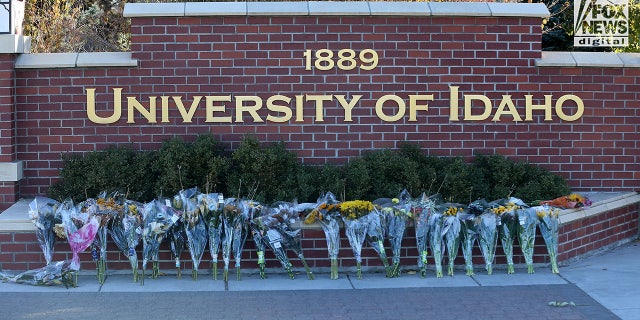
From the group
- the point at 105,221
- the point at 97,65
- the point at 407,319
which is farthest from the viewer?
the point at 97,65

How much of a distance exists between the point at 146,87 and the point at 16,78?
54.0 inches

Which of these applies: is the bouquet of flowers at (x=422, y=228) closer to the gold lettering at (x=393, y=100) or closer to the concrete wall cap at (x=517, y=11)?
the gold lettering at (x=393, y=100)

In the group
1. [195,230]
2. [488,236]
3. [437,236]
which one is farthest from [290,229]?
[488,236]

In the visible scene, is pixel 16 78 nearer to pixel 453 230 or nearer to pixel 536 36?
pixel 453 230

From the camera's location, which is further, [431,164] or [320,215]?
[431,164]

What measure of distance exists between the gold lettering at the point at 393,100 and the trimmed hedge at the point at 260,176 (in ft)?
1.43

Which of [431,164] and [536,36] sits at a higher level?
[536,36]

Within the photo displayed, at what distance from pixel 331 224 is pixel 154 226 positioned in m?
1.61

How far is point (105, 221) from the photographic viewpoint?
27.2 feet

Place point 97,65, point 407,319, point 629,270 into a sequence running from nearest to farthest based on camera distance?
point 407,319 → point 629,270 → point 97,65

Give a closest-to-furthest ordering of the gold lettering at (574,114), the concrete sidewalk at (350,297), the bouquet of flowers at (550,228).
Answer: the concrete sidewalk at (350,297) < the bouquet of flowers at (550,228) < the gold lettering at (574,114)

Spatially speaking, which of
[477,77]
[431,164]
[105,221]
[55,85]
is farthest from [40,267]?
[477,77]

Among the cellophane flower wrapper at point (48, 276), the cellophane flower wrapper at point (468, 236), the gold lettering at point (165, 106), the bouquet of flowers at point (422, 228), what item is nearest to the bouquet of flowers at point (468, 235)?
the cellophane flower wrapper at point (468, 236)

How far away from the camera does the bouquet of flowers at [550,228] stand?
871 cm
